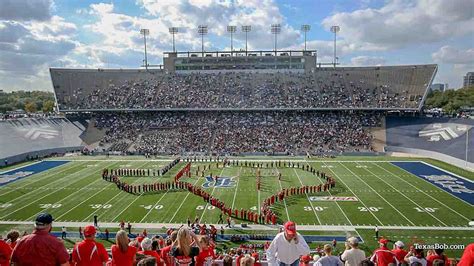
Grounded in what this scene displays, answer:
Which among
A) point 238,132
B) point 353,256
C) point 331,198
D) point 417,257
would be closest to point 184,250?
point 353,256

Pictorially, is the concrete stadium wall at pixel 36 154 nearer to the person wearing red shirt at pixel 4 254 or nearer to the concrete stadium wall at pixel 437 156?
the person wearing red shirt at pixel 4 254

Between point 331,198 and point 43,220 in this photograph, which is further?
point 331,198

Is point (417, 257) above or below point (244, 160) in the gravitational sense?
above

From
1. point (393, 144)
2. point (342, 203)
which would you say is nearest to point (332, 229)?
point (342, 203)

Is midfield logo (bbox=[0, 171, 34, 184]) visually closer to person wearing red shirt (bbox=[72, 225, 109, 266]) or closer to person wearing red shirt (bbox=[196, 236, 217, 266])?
person wearing red shirt (bbox=[72, 225, 109, 266])

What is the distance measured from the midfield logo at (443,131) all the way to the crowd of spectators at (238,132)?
627 cm

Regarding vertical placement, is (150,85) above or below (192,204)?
above

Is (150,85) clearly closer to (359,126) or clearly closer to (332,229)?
(359,126)

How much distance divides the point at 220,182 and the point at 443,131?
28.2 meters

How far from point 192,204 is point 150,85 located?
136 feet

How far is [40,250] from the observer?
3.58 metres

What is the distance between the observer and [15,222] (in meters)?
18.4

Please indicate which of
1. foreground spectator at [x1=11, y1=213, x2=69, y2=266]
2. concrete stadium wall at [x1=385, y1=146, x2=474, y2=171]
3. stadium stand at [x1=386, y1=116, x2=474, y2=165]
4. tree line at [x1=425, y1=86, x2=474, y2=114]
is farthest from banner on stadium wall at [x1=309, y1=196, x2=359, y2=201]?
tree line at [x1=425, y1=86, x2=474, y2=114]

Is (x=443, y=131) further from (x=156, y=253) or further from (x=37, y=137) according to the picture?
(x=37, y=137)
